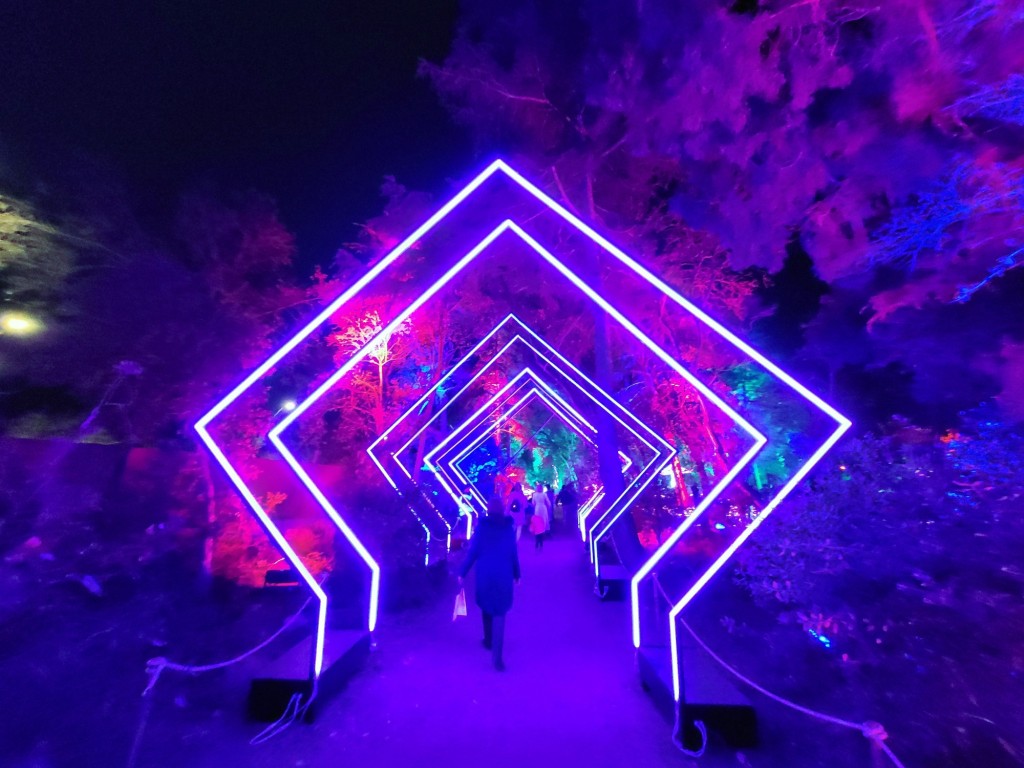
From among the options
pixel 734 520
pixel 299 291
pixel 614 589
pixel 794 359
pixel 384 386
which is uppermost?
pixel 299 291

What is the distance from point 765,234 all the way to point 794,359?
804cm

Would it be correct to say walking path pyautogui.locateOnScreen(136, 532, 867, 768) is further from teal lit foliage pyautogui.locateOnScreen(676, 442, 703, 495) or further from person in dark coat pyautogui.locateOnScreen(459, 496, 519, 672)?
teal lit foliage pyautogui.locateOnScreen(676, 442, 703, 495)

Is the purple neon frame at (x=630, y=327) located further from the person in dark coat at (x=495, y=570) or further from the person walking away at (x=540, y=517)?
the person walking away at (x=540, y=517)

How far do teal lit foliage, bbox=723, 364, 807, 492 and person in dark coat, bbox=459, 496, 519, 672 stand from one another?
9906 millimetres

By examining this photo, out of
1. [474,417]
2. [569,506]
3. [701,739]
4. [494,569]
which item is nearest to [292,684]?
[494,569]

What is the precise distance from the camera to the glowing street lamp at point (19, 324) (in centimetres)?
908

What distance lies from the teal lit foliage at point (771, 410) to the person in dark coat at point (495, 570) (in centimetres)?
991

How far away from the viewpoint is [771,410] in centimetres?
1482

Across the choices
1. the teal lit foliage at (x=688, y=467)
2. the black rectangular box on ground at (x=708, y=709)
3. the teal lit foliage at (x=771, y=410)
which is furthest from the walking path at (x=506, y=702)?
the teal lit foliage at (x=771, y=410)

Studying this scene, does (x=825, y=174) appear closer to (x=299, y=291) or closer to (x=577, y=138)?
(x=577, y=138)

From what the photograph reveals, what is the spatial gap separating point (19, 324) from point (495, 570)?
381 inches

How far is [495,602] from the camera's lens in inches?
208

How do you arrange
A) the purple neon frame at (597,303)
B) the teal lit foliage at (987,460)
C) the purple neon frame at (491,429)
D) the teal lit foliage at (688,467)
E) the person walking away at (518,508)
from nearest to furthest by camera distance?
1. the purple neon frame at (597,303)
2. the teal lit foliage at (987,460)
3. the purple neon frame at (491,429)
4. the teal lit foliage at (688,467)
5. the person walking away at (518,508)

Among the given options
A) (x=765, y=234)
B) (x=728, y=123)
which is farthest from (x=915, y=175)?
(x=728, y=123)
